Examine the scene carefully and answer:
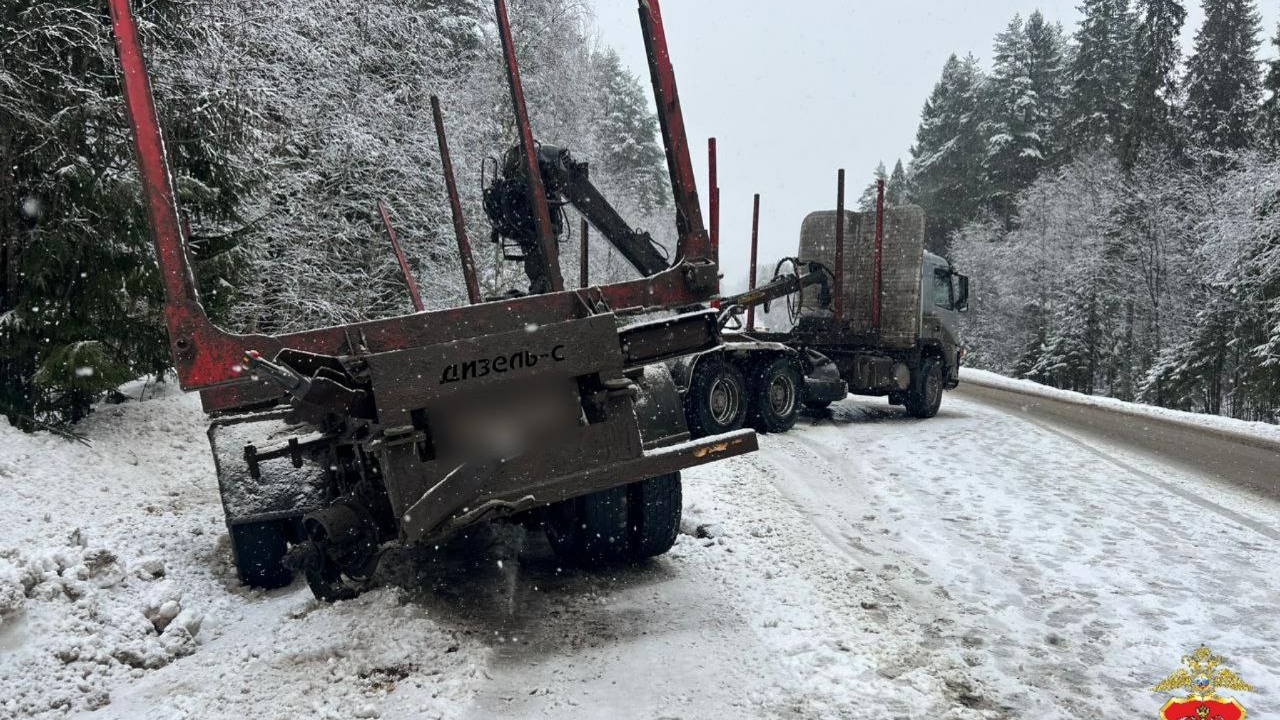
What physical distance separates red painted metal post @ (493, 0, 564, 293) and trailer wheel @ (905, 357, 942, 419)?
8.76 m

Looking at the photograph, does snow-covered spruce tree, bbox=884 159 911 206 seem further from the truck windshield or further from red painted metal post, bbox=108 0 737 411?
red painted metal post, bbox=108 0 737 411

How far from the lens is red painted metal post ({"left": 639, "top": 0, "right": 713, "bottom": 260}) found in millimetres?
4816

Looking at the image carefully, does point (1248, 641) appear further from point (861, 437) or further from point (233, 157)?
point (233, 157)

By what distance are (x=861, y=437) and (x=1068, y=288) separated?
Answer: 93.0 ft

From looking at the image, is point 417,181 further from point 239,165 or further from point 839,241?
point 839,241

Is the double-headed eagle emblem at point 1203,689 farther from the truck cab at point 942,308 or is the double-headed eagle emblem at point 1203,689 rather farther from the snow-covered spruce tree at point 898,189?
the snow-covered spruce tree at point 898,189

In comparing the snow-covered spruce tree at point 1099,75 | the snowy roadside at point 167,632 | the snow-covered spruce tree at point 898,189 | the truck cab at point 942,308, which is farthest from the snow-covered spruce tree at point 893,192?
the snowy roadside at point 167,632

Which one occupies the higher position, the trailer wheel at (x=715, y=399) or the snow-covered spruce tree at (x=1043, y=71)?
the snow-covered spruce tree at (x=1043, y=71)

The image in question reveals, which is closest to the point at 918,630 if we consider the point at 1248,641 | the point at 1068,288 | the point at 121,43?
the point at 1248,641

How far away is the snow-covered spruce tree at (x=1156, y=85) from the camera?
3133cm

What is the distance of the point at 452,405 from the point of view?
13.0 ft

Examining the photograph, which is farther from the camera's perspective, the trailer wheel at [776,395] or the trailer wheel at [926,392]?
the trailer wheel at [926,392]

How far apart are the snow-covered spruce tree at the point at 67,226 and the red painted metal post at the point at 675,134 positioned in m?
4.47

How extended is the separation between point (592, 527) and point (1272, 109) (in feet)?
93.4
